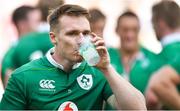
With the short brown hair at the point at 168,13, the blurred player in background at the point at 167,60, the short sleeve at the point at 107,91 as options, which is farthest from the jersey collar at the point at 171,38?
the short sleeve at the point at 107,91

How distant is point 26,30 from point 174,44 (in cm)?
251

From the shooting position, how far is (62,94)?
15.3ft

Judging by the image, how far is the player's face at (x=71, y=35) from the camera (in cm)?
454

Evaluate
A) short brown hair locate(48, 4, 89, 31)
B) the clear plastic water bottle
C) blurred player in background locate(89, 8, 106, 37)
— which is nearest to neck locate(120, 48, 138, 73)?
blurred player in background locate(89, 8, 106, 37)

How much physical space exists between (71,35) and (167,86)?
1.23m

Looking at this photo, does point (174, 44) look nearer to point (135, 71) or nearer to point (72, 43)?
point (135, 71)

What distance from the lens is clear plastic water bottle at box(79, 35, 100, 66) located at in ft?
14.3

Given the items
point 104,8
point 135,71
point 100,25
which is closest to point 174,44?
point 135,71

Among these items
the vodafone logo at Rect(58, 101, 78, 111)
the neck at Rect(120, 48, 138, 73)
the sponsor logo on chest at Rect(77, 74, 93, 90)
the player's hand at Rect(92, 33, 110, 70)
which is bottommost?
the neck at Rect(120, 48, 138, 73)

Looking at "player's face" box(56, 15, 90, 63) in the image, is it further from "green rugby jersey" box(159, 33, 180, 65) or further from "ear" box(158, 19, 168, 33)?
"ear" box(158, 19, 168, 33)

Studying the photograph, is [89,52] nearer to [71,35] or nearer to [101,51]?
[101,51]

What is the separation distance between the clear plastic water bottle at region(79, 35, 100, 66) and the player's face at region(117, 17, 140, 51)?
11.3 ft

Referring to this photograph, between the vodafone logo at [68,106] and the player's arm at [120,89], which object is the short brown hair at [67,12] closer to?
the player's arm at [120,89]

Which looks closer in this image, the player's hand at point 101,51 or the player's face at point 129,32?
the player's hand at point 101,51
